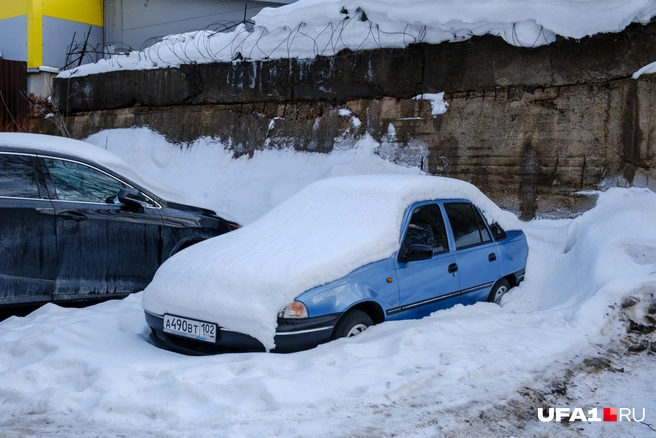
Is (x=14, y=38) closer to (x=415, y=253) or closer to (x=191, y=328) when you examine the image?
(x=191, y=328)

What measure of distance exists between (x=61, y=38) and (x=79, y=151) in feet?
34.9

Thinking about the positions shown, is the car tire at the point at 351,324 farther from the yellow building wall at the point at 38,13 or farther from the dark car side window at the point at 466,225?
the yellow building wall at the point at 38,13

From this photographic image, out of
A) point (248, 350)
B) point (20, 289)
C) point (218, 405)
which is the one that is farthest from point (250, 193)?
point (218, 405)

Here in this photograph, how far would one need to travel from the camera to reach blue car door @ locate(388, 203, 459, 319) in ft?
18.6

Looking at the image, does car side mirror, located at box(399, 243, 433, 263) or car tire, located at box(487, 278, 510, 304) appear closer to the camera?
car side mirror, located at box(399, 243, 433, 263)

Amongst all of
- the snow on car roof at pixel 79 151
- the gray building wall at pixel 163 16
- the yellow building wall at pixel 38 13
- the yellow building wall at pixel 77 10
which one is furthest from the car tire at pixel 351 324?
the yellow building wall at pixel 77 10

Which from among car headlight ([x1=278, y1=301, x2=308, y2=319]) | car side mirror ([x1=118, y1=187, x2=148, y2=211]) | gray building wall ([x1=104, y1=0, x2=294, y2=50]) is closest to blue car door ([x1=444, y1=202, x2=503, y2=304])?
car headlight ([x1=278, y1=301, x2=308, y2=319])

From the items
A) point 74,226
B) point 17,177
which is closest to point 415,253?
point 74,226

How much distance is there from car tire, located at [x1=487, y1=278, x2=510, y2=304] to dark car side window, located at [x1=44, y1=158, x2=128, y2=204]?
3.81 meters

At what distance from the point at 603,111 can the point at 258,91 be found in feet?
17.6

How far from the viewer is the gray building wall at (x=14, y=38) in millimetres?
16172

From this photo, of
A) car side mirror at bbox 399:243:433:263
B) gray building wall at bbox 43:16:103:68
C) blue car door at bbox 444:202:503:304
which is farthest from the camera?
gray building wall at bbox 43:16:103:68

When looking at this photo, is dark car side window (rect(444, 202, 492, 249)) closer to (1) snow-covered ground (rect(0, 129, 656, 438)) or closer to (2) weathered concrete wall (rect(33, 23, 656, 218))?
(1) snow-covered ground (rect(0, 129, 656, 438))

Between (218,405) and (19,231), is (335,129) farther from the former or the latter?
(218,405)
